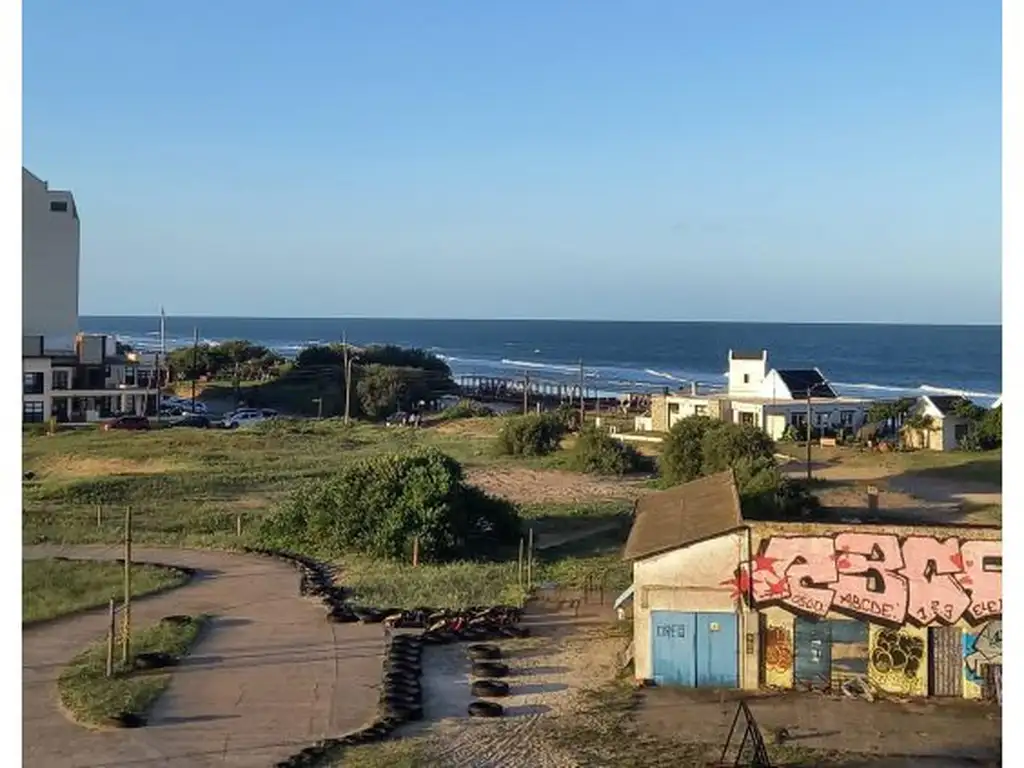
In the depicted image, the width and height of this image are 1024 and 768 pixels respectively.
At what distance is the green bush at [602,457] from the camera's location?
39.9 meters

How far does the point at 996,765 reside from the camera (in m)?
12.3

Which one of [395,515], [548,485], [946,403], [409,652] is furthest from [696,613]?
[946,403]

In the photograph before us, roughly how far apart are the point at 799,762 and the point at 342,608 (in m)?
10.4

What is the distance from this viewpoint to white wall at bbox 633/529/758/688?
15367 mm

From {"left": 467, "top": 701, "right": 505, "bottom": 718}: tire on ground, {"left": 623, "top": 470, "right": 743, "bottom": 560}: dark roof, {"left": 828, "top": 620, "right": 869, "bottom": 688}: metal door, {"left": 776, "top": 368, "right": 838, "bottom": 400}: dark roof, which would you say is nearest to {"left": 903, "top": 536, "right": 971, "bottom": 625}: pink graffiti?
{"left": 828, "top": 620, "right": 869, "bottom": 688}: metal door

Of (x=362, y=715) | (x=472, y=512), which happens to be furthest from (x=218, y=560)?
(x=362, y=715)

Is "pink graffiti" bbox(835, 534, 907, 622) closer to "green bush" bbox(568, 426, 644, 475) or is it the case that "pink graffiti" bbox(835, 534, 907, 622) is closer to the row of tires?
the row of tires

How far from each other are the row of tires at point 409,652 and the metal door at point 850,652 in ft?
15.9

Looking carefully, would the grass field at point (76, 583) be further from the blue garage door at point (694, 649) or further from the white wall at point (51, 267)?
the white wall at point (51, 267)

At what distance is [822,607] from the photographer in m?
15.1

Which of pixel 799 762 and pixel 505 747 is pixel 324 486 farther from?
pixel 799 762

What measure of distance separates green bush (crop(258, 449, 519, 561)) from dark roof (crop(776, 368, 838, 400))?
2628 centimetres

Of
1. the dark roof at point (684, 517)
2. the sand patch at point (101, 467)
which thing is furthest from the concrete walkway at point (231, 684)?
the sand patch at point (101, 467)

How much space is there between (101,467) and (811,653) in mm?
31612
